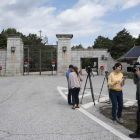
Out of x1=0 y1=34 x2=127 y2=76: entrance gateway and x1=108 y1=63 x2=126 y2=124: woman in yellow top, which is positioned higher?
x1=0 y1=34 x2=127 y2=76: entrance gateway

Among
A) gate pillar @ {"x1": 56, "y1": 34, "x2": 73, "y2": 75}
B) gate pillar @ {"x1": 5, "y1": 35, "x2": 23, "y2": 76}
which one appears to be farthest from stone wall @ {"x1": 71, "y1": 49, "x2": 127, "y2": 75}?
gate pillar @ {"x1": 5, "y1": 35, "x2": 23, "y2": 76}

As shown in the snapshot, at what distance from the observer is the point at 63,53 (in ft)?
91.7

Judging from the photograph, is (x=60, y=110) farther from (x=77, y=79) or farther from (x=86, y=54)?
(x=86, y=54)

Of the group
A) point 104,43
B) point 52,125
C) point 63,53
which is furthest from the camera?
point 104,43

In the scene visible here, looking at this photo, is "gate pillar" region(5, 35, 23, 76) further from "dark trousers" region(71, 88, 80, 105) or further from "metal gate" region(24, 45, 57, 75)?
"dark trousers" region(71, 88, 80, 105)

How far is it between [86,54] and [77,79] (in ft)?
71.4

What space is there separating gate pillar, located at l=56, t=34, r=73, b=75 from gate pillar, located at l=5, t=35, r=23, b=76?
18.6 feet

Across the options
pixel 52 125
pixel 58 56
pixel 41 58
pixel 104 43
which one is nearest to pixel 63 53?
pixel 58 56

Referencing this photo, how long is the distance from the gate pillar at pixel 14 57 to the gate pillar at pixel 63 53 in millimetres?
5662

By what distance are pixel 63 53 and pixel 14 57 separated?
7.21 m

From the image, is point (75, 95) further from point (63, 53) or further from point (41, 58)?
point (41, 58)

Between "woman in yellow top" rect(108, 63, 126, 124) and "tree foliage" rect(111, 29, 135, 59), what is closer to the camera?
"woman in yellow top" rect(108, 63, 126, 124)

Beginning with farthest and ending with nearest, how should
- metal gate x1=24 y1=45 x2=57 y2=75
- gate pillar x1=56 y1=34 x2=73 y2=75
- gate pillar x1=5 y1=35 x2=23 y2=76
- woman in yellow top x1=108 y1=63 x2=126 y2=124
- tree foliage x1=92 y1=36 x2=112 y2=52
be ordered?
tree foliage x1=92 y1=36 x2=112 y2=52
metal gate x1=24 y1=45 x2=57 y2=75
gate pillar x1=56 y1=34 x2=73 y2=75
gate pillar x1=5 y1=35 x2=23 y2=76
woman in yellow top x1=108 y1=63 x2=126 y2=124

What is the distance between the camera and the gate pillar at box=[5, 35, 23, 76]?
27484mm
